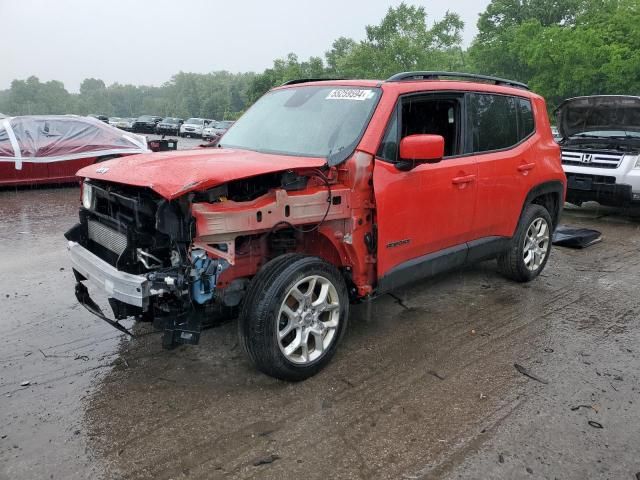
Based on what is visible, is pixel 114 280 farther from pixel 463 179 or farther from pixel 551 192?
pixel 551 192

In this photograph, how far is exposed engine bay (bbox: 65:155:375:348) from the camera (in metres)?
3.04

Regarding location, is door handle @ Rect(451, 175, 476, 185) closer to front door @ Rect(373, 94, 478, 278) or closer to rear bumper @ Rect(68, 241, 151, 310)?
front door @ Rect(373, 94, 478, 278)

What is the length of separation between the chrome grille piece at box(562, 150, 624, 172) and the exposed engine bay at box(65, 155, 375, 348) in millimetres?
6285

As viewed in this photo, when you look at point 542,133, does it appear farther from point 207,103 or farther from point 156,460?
point 207,103

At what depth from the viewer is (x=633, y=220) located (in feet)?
29.6

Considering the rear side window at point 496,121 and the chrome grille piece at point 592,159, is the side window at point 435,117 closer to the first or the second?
the rear side window at point 496,121

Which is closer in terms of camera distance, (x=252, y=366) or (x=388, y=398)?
(x=388, y=398)

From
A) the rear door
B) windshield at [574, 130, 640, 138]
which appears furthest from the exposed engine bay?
windshield at [574, 130, 640, 138]

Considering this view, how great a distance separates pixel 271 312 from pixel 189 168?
0.98 meters

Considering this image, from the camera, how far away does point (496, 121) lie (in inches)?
192

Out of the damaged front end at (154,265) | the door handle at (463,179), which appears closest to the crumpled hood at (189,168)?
the damaged front end at (154,265)

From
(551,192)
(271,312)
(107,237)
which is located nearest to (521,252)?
(551,192)

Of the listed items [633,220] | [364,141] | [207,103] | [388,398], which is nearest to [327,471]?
[388,398]

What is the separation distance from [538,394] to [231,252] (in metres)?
2.11
